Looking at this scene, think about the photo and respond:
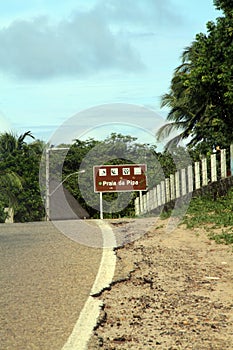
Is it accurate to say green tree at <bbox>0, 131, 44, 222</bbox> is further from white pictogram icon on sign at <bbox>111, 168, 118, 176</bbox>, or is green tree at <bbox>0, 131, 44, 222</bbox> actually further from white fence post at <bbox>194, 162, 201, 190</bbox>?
white fence post at <bbox>194, 162, 201, 190</bbox>

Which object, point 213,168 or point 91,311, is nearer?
point 91,311

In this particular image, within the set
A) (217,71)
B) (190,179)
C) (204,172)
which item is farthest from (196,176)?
(217,71)

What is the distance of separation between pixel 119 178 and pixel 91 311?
33912 mm

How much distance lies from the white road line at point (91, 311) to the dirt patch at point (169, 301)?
0.08m

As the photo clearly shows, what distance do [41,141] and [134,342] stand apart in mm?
60745

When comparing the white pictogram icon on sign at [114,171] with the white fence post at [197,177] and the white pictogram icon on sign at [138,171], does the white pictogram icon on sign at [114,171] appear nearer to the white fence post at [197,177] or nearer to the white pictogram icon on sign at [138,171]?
the white pictogram icon on sign at [138,171]

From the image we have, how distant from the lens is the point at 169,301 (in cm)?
721

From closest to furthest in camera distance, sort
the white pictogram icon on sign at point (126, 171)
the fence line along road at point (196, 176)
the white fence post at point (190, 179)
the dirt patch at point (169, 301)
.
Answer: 1. the dirt patch at point (169, 301)
2. the fence line along road at point (196, 176)
3. the white fence post at point (190, 179)
4. the white pictogram icon on sign at point (126, 171)

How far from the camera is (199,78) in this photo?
2230cm

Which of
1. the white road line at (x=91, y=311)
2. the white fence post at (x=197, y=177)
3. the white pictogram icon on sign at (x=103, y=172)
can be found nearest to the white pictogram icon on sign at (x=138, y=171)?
the white pictogram icon on sign at (x=103, y=172)

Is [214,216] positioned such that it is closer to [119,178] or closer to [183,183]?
[183,183]

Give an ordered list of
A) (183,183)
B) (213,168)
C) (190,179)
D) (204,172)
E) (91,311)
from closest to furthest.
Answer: (91,311)
(213,168)
(204,172)
(190,179)
(183,183)

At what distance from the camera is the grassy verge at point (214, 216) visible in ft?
42.5

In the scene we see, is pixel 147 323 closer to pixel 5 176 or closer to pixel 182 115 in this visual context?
pixel 182 115
